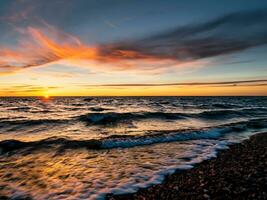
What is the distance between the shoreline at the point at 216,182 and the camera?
248 inches

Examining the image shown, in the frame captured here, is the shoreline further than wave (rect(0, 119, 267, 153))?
No

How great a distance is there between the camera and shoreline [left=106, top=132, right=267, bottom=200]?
6.30 m

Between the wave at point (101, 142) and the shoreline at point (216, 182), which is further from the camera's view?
the wave at point (101, 142)

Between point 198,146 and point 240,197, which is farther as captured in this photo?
point 198,146

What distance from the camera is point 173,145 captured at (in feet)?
45.6

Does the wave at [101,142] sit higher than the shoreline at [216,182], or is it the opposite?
the shoreline at [216,182]

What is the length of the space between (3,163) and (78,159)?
10.8 ft

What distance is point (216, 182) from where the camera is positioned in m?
7.13

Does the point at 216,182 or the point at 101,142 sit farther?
the point at 101,142

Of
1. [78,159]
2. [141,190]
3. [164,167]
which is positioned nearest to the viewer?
[141,190]

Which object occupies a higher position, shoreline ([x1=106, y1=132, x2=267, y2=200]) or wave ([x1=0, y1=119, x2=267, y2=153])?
shoreline ([x1=106, y1=132, x2=267, y2=200])

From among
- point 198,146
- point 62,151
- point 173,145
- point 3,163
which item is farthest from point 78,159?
point 198,146

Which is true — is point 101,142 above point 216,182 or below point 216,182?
below

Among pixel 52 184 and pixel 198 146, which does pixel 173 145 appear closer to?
pixel 198 146
